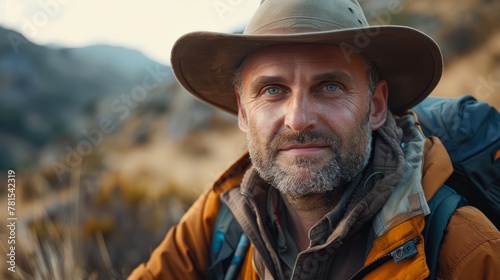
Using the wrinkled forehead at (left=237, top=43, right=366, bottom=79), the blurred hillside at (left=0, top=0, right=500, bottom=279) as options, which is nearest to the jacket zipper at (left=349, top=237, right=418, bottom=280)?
the wrinkled forehead at (left=237, top=43, right=366, bottom=79)

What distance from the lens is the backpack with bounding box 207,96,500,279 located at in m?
2.00

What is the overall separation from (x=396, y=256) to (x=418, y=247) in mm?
83

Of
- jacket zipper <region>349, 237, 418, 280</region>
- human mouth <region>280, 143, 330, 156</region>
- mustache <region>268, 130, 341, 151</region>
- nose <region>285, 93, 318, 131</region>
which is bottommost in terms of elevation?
jacket zipper <region>349, 237, 418, 280</region>

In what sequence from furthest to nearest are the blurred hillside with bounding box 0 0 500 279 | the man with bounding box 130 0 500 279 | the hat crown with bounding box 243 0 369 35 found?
the blurred hillside with bounding box 0 0 500 279 < the hat crown with bounding box 243 0 369 35 < the man with bounding box 130 0 500 279

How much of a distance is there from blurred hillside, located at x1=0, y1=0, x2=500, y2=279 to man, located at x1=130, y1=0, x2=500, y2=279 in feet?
6.17

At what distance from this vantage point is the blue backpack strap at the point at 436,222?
1.92m

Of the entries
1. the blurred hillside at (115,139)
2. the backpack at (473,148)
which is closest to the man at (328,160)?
the backpack at (473,148)

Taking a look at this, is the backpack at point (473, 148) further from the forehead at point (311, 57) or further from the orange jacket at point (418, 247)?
the forehead at point (311, 57)

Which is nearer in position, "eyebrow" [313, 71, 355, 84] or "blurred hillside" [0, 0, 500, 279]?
"eyebrow" [313, 71, 355, 84]

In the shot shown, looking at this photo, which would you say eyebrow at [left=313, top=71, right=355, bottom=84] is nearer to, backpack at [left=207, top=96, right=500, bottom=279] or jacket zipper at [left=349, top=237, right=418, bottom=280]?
backpack at [left=207, top=96, right=500, bottom=279]

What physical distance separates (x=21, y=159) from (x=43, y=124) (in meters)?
3.74

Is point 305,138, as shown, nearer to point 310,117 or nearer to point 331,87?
point 310,117

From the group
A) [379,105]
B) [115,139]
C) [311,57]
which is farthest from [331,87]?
[115,139]

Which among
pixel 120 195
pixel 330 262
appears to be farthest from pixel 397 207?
pixel 120 195
